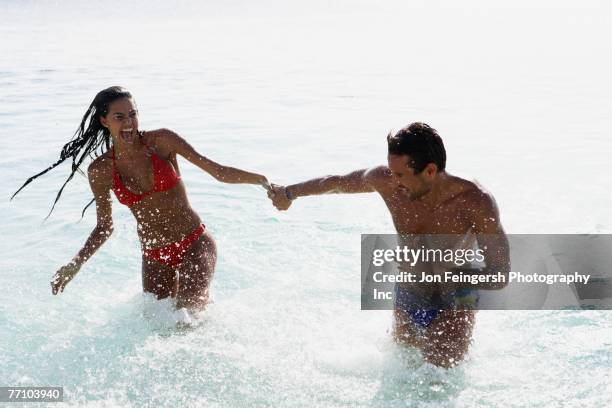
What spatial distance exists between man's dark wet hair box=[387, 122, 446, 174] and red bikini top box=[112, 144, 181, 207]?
155 centimetres

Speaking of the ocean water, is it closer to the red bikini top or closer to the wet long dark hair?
the red bikini top

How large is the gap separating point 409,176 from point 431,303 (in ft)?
2.81

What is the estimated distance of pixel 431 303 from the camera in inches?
158

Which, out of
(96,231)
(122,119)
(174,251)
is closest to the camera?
(122,119)

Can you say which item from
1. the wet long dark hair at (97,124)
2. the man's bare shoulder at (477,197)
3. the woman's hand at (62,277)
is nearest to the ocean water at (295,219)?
the man's bare shoulder at (477,197)

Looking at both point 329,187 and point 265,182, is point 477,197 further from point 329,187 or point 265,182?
point 265,182

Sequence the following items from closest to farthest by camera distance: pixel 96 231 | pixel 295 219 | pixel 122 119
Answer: pixel 122 119, pixel 96 231, pixel 295 219

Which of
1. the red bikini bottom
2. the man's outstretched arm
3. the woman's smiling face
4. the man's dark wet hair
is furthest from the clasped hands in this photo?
the man's dark wet hair

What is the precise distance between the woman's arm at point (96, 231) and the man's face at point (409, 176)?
184 centimetres

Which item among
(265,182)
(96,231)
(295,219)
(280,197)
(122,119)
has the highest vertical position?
(122,119)

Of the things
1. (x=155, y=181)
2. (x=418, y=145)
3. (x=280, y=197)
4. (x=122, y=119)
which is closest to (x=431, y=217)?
(x=418, y=145)

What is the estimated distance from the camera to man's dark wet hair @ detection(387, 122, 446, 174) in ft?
11.3

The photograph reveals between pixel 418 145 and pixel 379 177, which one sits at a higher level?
pixel 418 145

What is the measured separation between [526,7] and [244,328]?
36.6 m
